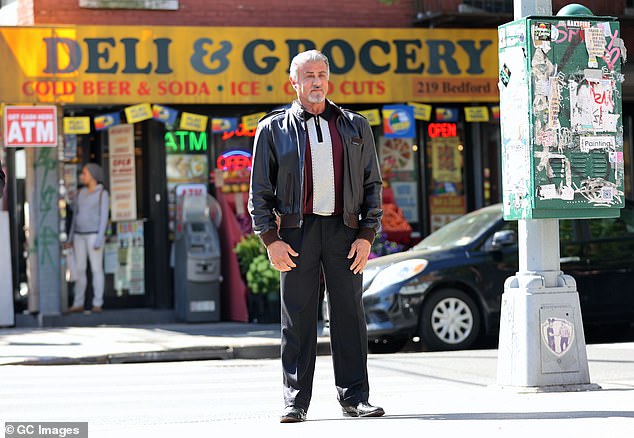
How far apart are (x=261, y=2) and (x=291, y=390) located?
11726 mm

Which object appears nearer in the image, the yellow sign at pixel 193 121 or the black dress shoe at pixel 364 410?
the black dress shoe at pixel 364 410

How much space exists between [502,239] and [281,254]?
6.62m

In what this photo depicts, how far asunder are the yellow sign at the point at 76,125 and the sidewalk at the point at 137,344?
271cm

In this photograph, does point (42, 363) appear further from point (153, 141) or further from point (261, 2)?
point (261, 2)

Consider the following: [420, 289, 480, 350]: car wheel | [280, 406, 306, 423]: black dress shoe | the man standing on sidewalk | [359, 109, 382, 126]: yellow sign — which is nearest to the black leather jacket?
the man standing on sidewalk

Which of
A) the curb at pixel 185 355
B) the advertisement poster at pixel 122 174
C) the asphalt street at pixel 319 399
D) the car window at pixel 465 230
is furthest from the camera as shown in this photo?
the advertisement poster at pixel 122 174

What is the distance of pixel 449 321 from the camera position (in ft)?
42.9

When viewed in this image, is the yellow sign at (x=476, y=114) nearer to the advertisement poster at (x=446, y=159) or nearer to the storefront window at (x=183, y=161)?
the advertisement poster at (x=446, y=159)

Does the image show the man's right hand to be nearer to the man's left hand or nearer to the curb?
the man's left hand

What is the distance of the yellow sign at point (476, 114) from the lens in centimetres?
1822

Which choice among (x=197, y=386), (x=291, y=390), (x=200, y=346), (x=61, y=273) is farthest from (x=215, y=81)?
(x=291, y=390)

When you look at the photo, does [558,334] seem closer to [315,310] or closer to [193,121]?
[315,310]

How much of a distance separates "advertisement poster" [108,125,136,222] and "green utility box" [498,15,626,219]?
1004 centimetres

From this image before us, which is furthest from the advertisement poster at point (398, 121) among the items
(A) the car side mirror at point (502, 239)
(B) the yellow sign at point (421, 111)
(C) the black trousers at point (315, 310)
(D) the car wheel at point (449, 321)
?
(C) the black trousers at point (315, 310)
